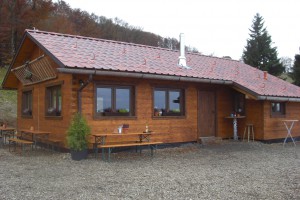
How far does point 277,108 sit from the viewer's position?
14.8 meters

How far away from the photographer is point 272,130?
46.3ft

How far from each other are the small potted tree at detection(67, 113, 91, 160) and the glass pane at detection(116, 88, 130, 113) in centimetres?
180

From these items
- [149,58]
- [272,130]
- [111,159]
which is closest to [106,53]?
[149,58]

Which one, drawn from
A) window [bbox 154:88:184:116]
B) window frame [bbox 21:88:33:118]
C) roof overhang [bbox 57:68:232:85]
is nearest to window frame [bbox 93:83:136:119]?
roof overhang [bbox 57:68:232:85]

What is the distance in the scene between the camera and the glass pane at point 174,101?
12.6 meters

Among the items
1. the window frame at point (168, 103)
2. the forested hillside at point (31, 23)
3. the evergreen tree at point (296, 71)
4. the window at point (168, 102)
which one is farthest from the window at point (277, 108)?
the forested hillside at point (31, 23)

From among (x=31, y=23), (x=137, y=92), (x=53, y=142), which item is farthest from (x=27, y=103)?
(x=31, y=23)

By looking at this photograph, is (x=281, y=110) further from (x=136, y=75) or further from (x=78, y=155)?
(x=78, y=155)

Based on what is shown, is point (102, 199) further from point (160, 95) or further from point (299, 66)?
point (299, 66)

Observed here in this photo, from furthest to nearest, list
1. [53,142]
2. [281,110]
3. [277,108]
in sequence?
[281,110]
[277,108]
[53,142]

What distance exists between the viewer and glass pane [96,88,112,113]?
10820mm

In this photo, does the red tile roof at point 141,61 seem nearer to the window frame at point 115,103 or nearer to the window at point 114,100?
the window frame at point 115,103

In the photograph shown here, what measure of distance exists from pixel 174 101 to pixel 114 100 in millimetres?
2646

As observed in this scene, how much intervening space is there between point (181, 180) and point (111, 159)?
335 cm
